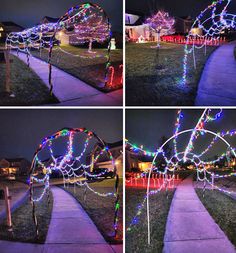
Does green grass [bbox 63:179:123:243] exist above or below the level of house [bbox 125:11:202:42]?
below

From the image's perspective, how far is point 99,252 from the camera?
11.5ft

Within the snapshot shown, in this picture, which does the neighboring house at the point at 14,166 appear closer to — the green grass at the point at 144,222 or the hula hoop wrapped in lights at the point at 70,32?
the hula hoop wrapped in lights at the point at 70,32

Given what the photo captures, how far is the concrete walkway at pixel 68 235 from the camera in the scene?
349 cm

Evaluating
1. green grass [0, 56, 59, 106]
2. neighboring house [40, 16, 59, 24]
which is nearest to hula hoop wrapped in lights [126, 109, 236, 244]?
green grass [0, 56, 59, 106]

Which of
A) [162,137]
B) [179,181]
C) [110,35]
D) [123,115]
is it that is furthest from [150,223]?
[110,35]

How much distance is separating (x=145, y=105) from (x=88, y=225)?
52.1 inches

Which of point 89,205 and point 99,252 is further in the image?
point 89,205

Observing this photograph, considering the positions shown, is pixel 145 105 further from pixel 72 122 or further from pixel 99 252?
pixel 99 252

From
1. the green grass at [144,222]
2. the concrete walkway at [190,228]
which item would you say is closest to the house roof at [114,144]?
the green grass at [144,222]

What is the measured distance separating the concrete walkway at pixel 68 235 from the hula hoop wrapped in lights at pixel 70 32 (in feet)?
3.88

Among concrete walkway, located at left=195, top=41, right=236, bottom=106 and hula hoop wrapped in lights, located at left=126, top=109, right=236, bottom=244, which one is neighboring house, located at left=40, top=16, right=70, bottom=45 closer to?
hula hoop wrapped in lights, located at left=126, top=109, right=236, bottom=244

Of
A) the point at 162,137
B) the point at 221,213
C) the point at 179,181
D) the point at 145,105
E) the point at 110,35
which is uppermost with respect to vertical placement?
the point at 110,35

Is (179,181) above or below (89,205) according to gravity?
above

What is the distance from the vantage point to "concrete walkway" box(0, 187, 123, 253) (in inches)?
137
